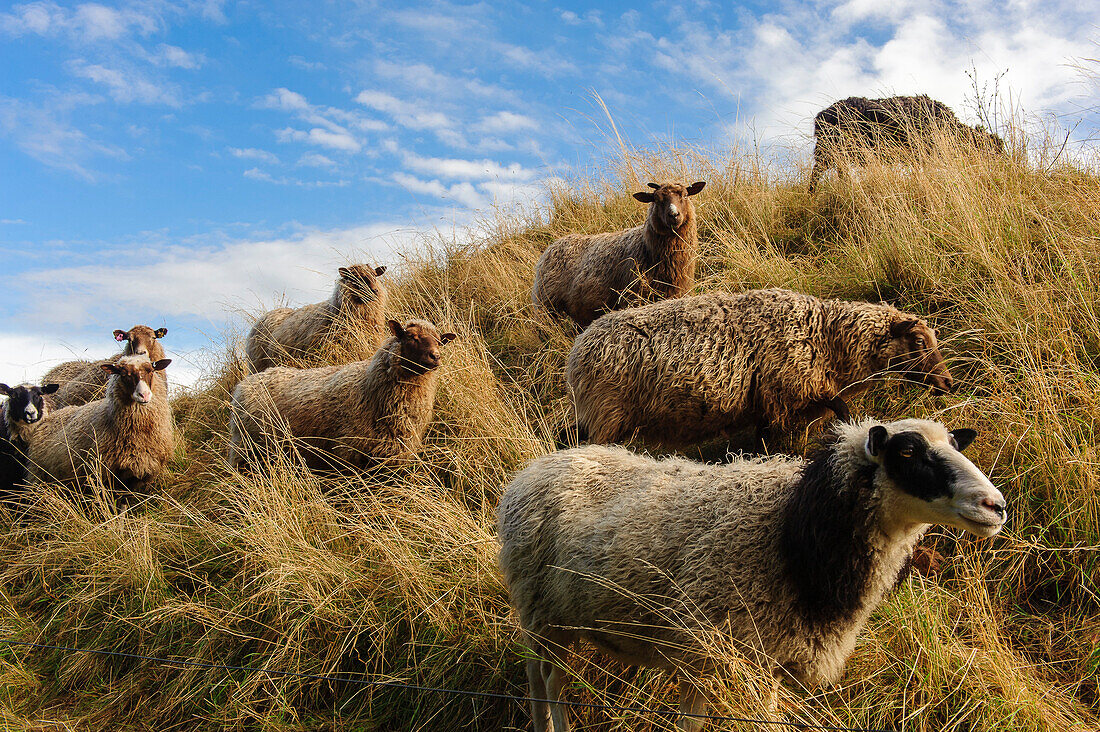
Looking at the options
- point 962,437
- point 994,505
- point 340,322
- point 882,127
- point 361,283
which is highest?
point 882,127

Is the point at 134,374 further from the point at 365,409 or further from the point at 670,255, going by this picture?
the point at 670,255

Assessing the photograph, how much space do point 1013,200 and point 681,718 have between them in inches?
261

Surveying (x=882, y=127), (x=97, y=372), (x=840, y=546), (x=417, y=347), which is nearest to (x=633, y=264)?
(x=417, y=347)

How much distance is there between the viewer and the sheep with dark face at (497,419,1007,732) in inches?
113

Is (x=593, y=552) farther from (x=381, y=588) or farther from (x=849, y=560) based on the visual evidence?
(x=381, y=588)

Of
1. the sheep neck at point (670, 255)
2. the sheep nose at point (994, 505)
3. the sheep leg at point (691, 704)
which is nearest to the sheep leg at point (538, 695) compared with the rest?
the sheep leg at point (691, 704)

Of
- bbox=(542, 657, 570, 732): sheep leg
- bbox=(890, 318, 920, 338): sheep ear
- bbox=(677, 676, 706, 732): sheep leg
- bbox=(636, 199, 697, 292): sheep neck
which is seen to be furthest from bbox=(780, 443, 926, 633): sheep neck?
bbox=(636, 199, 697, 292): sheep neck

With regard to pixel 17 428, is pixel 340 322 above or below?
above

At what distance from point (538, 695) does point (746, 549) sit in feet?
5.00

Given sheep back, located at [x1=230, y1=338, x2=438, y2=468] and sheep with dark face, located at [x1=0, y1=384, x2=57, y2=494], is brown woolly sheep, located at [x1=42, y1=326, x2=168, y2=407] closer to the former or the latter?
sheep with dark face, located at [x1=0, y1=384, x2=57, y2=494]

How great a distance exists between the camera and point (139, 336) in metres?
11.1

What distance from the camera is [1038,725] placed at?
10.3ft

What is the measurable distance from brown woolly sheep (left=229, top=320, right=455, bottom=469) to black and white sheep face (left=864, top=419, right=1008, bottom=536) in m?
4.71

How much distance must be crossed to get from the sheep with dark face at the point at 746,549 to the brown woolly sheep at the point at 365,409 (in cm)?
351
